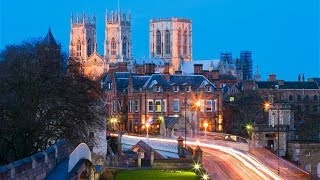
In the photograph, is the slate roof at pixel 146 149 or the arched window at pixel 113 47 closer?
the slate roof at pixel 146 149

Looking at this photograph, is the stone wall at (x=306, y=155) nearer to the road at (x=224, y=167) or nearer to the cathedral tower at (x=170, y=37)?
the road at (x=224, y=167)

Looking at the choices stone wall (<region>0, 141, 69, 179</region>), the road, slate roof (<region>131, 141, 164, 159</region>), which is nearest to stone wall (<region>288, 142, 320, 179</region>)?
the road

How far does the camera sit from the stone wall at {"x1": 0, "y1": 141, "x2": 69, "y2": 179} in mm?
18328

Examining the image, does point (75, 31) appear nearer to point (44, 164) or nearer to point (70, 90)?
point (70, 90)

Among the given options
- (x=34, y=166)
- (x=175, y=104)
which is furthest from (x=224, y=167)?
(x=34, y=166)

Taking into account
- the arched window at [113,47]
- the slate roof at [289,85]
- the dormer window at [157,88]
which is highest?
the arched window at [113,47]

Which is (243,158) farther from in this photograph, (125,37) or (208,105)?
(125,37)

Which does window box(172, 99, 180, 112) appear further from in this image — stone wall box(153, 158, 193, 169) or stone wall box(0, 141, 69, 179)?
stone wall box(0, 141, 69, 179)

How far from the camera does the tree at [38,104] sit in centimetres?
3512

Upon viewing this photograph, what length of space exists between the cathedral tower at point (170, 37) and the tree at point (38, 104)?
121m

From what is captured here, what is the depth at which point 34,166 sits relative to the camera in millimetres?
21484

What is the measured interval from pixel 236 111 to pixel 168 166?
107 ft

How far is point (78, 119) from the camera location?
1569 inches

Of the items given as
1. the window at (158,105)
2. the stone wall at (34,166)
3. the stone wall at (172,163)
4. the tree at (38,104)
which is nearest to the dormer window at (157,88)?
the window at (158,105)
